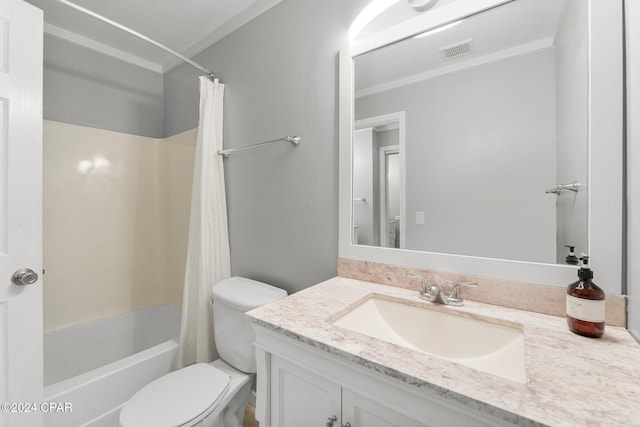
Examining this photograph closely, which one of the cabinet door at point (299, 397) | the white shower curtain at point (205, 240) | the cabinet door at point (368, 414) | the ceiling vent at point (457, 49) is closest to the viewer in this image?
the cabinet door at point (368, 414)

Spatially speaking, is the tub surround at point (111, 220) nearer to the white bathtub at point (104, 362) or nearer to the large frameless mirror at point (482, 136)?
the white bathtub at point (104, 362)

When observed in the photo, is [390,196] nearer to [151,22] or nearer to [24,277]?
[24,277]

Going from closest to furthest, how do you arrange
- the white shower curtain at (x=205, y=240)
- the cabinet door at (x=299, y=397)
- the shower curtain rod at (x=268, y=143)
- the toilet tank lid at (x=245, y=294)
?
1. the cabinet door at (x=299, y=397)
2. the toilet tank lid at (x=245, y=294)
3. the shower curtain rod at (x=268, y=143)
4. the white shower curtain at (x=205, y=240)

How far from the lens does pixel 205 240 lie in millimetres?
1574

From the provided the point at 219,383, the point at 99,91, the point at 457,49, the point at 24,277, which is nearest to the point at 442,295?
the point at 457,49

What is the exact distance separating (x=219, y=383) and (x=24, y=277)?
916mm

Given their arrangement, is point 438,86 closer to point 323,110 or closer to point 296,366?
point 323,110

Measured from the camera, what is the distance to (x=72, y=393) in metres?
1.26

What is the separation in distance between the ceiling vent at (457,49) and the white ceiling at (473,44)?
0.01 metres

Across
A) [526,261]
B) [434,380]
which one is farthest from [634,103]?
[434,380]

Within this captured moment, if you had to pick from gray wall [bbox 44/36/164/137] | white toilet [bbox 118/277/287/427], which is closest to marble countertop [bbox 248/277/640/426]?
white toilet [bbox 118/277/287/427]

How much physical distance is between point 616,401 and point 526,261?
462mm

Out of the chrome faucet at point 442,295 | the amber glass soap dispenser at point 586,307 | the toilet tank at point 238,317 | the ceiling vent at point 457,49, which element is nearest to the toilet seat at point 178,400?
the toilet tank at point 238,317

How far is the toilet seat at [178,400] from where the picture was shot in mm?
960
